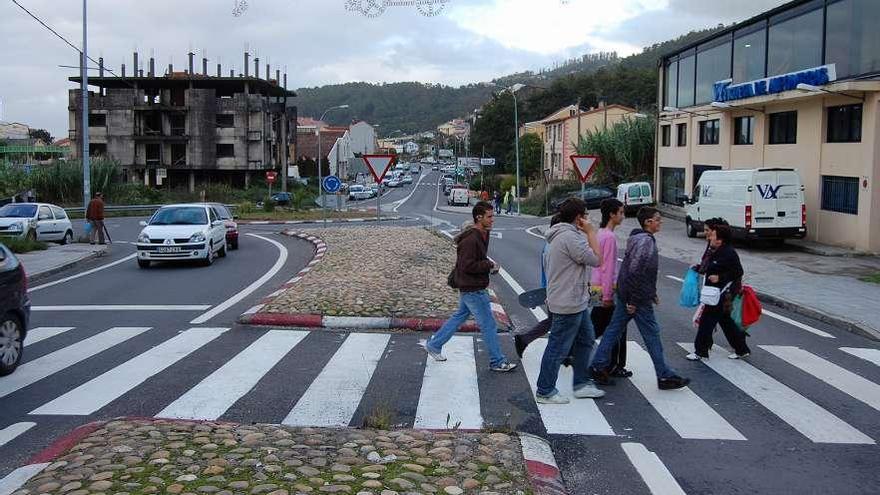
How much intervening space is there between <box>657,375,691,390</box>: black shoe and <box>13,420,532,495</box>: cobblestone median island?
240cm

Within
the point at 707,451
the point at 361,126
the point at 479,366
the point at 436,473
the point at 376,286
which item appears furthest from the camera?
the point at 361,126

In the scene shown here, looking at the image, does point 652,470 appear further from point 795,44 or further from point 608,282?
point 795,44

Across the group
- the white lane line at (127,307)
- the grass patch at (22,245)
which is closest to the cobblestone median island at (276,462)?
the white lane line at (127,307)

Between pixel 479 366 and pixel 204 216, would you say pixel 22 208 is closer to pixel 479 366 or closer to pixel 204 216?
pixel 204 216

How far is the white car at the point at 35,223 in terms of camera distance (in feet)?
78.2

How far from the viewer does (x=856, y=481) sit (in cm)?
546

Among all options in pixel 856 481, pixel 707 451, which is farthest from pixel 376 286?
pixel 856 481

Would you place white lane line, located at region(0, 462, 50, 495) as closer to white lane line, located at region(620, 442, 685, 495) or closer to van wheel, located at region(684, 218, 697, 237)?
white lane line, located at region(620, 442, 685, 495)

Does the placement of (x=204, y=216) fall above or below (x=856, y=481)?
above

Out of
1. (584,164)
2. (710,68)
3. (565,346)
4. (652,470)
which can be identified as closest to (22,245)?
(584,164)

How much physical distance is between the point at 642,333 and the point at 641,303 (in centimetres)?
37

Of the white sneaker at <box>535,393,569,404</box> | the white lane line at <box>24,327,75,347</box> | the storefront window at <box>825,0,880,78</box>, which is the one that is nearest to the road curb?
the white sneaker at <box>535,393,569,404</box>

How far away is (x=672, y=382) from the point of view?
773cm

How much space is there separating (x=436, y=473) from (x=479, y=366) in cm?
366
